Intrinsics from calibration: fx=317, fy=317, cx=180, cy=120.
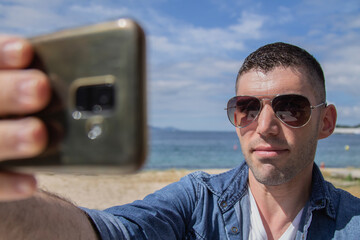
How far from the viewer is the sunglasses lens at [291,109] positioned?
2527 millimetres

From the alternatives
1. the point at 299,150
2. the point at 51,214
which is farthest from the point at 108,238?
the point at 299,150

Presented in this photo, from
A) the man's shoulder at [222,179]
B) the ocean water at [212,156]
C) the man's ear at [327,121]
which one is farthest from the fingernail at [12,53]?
the ocean water at [212,156]

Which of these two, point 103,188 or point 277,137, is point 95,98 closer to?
point 277,137

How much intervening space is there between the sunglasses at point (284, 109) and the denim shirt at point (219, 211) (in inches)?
20.4

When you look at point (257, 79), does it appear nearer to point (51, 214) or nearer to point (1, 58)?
point (51, 214)

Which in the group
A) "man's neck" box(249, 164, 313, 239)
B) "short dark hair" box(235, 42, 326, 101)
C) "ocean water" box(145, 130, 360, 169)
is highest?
"short dark hair" box(235, 42, 326, 101)

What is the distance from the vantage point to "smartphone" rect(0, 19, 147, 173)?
0.72m

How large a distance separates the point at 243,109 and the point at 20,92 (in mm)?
2178

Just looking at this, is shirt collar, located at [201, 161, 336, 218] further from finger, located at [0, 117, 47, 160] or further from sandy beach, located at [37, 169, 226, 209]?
sandy beach, located at [37, 169, 226, 209]

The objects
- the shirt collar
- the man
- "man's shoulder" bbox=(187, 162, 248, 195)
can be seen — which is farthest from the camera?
→ "man's shoulder" bbox=(187, 162, 248, 195)

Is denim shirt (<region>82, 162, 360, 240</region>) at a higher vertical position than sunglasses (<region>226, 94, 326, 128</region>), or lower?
lower

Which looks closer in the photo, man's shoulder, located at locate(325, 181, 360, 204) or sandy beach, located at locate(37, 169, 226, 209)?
man's shoulder, located at locate(325, 181, 360, 204)

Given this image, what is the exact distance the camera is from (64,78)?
78 centimetres

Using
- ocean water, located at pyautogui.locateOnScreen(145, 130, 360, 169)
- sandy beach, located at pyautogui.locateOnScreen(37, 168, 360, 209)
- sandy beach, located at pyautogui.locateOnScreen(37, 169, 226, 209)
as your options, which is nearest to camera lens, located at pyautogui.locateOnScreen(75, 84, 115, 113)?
sandy beach, located at pyautogui.locateOnScreen(37, 168, 360, 209)
